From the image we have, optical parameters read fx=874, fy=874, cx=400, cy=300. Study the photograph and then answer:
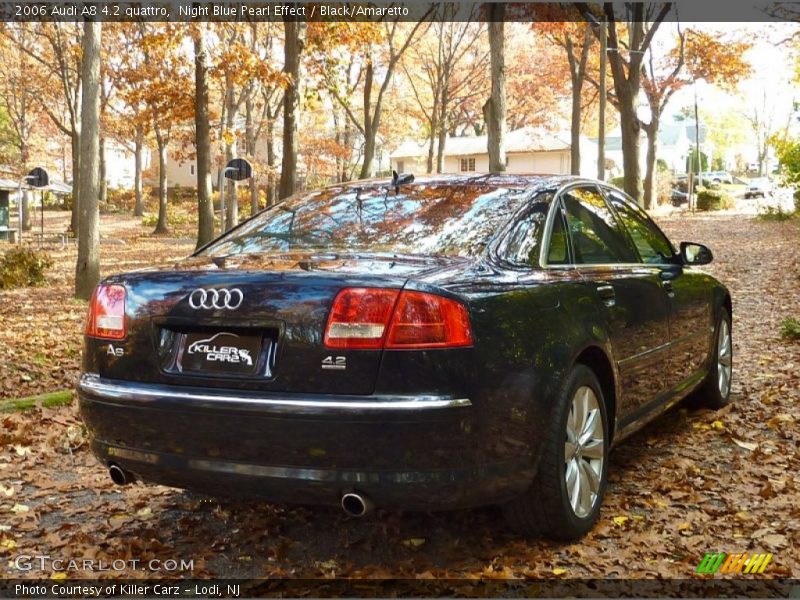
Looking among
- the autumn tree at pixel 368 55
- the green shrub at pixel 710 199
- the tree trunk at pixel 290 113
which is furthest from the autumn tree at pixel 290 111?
the green shrub at pixel 710 199

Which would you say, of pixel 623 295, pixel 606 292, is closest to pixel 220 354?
pixel 606 292

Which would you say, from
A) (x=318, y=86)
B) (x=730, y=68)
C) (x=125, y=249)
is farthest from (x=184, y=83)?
(x=730, y=68)

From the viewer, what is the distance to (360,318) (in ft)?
10.6

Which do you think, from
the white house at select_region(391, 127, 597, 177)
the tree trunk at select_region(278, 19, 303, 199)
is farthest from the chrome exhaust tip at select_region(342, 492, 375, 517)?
the white house at select_region(391, 127, 597, 177)

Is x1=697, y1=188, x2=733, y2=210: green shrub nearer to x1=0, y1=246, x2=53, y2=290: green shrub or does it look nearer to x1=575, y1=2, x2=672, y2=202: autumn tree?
x1=575, y1=2, x2=672, y2=202: autumn tree

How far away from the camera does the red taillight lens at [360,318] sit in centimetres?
321

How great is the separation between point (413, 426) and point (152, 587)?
1305 mm

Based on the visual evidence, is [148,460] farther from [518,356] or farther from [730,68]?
[730,68]

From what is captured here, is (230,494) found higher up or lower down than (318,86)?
lower down

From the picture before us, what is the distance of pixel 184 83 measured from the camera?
75.4 ft

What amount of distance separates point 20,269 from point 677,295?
12.6 m

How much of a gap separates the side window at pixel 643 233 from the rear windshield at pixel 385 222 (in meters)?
1.21

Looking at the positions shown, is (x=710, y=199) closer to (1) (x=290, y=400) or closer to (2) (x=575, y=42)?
(2) (x=575, y=42)

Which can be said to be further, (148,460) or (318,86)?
(318,86)
